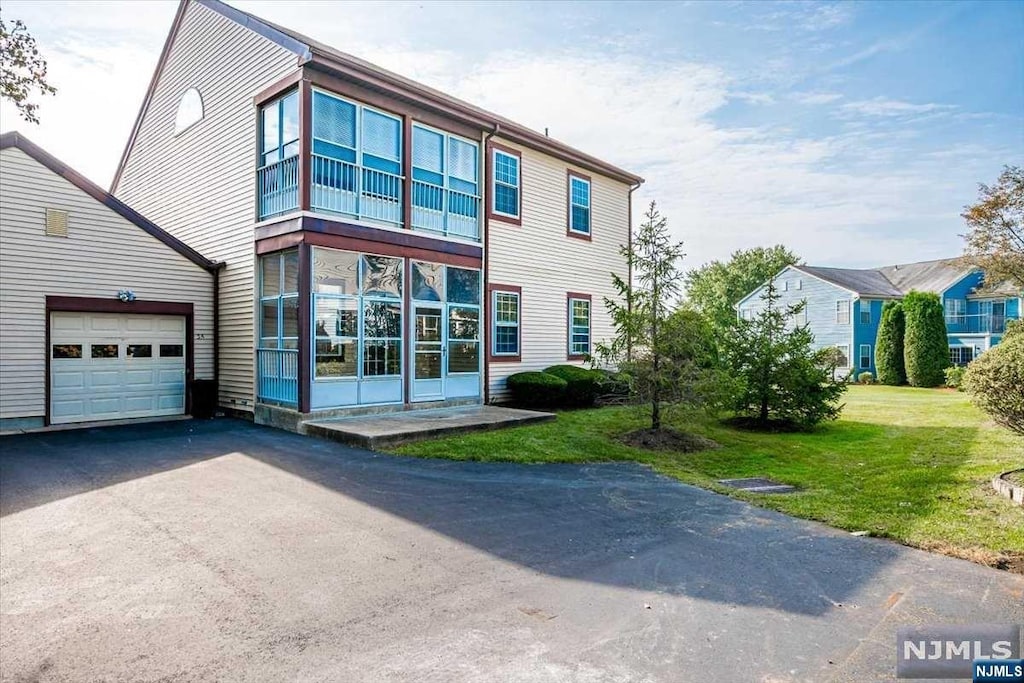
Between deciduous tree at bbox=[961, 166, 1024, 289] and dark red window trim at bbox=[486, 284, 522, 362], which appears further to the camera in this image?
deciduous tree at bbox=[961, 166, 1024, 289]

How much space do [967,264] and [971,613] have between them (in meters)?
21.0

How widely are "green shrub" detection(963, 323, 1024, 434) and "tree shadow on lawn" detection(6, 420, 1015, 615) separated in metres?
1.24

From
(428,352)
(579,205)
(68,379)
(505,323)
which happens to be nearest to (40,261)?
(68,379)

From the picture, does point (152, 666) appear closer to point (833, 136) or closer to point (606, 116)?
point (606, 116)

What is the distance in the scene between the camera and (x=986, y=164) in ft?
61.0

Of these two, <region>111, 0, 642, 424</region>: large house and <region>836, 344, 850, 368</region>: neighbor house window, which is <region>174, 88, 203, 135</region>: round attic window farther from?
<region>836, 344, 850, 368</region>: neighbor house window

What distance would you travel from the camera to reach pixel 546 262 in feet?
55.2

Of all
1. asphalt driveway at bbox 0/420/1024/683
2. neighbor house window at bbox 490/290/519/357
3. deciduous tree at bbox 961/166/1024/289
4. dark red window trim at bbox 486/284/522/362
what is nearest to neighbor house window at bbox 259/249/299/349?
asphalt driveway at bbox 0/420/1024/683

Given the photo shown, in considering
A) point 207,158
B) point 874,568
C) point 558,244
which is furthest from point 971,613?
point 207,158

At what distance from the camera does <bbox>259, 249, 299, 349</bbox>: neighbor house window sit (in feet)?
37.8

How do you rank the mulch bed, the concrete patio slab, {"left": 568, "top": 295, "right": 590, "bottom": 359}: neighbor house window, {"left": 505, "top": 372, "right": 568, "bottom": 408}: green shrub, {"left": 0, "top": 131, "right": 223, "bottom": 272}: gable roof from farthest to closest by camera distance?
1. {"left": 568, "top": 295, "right": 590, "bottom": 359}: neighbor house window
2. {"left": 505, "top": 372, "right": 568, "bottom": 408}: green shrub
3. {"left": 0, "top": 131, "right": 223, "bottom": 272}: gable roof
4. the mulch bed
5. the concrete patio slab

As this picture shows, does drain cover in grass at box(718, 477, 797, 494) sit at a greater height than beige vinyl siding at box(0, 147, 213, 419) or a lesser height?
lesser

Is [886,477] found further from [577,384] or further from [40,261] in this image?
[40,261]

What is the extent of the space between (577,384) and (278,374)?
755cm
